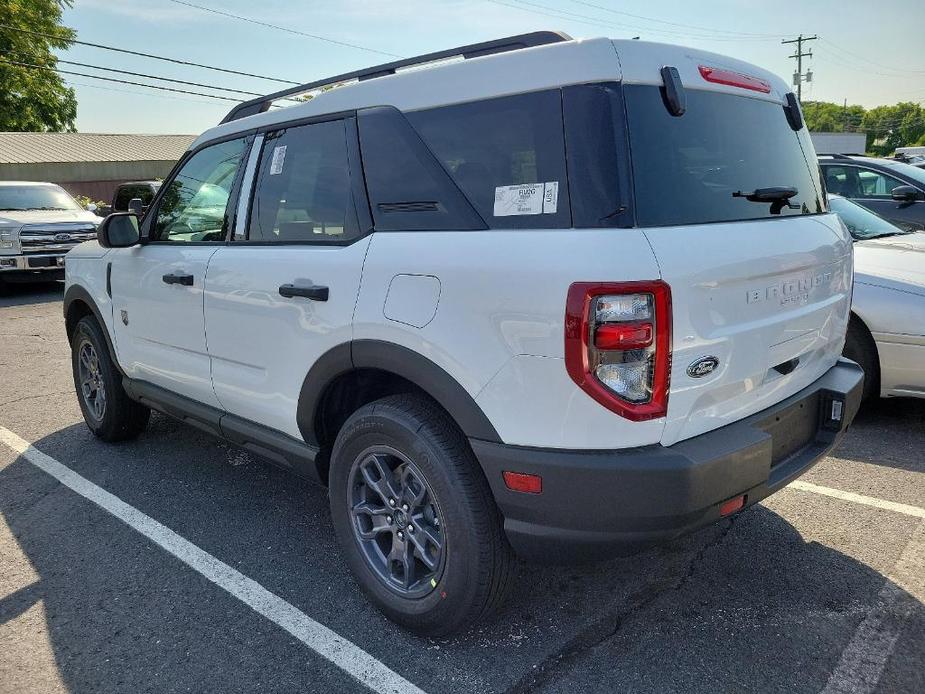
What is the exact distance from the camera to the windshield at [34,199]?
13.1 m

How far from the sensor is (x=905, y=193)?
286 inches

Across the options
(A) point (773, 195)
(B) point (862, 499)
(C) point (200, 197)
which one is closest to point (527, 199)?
(A) point (773, 195)

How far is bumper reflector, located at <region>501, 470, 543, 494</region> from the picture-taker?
7.23ft

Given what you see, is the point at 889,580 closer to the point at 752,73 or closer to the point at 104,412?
the point at 752,73

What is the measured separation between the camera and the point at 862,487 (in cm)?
384

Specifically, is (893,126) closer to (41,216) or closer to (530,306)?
(41,216)

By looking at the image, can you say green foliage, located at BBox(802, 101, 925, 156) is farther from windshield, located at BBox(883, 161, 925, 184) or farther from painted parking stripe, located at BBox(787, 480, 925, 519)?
painted parking stripe, located at BBox(787, 480, 925, 519)

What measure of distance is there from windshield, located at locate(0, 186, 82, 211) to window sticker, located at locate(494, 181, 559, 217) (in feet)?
44.3

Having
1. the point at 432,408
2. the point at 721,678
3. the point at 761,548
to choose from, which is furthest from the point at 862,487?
the point at 432,408

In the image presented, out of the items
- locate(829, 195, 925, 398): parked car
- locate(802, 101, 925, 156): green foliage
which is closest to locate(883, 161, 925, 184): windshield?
locate(829, 195, 925, 398): parked car

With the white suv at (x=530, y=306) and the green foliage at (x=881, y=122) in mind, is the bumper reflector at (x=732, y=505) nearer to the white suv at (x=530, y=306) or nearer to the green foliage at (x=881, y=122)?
the white suv at (x=530, y=306)

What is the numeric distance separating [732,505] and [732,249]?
798 mm

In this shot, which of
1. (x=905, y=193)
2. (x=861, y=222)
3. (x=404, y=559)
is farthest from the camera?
(x=905, y=193)

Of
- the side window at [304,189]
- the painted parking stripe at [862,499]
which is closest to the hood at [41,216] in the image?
the side window at [304,189]
